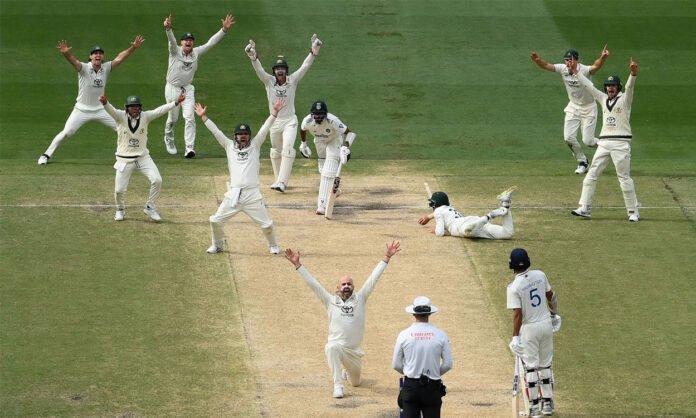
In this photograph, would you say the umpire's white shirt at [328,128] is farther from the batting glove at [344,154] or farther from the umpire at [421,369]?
the umpire at [421,369]

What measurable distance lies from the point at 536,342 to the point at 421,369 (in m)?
2.10

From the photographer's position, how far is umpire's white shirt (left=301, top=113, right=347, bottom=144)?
2836 centimetres

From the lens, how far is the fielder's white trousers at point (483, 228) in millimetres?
26719

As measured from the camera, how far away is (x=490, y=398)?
20.9 m

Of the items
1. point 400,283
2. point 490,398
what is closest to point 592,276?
point 400,283

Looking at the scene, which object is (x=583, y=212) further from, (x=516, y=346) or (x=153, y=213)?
(x=516, y=346)

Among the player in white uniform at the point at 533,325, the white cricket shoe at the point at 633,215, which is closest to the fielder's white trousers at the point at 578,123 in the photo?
the white cricket shoe at the point at 633,215

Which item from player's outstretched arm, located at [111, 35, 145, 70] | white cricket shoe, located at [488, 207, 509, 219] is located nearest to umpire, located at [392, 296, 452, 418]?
white cricket shoe, located at [488, 207, 509, 219]

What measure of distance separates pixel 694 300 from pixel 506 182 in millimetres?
6815

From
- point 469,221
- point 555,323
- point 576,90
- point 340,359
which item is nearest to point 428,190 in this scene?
point 469,221

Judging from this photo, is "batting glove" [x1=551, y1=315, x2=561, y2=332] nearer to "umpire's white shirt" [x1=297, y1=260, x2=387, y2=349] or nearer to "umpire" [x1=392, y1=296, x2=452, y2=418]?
"umpire" [x1=392, y1=296, x2=452, y2=418]

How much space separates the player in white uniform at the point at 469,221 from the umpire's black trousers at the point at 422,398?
8046 millimetres

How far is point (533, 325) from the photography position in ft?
65.7

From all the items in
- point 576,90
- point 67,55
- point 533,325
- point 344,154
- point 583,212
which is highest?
point 576,90
